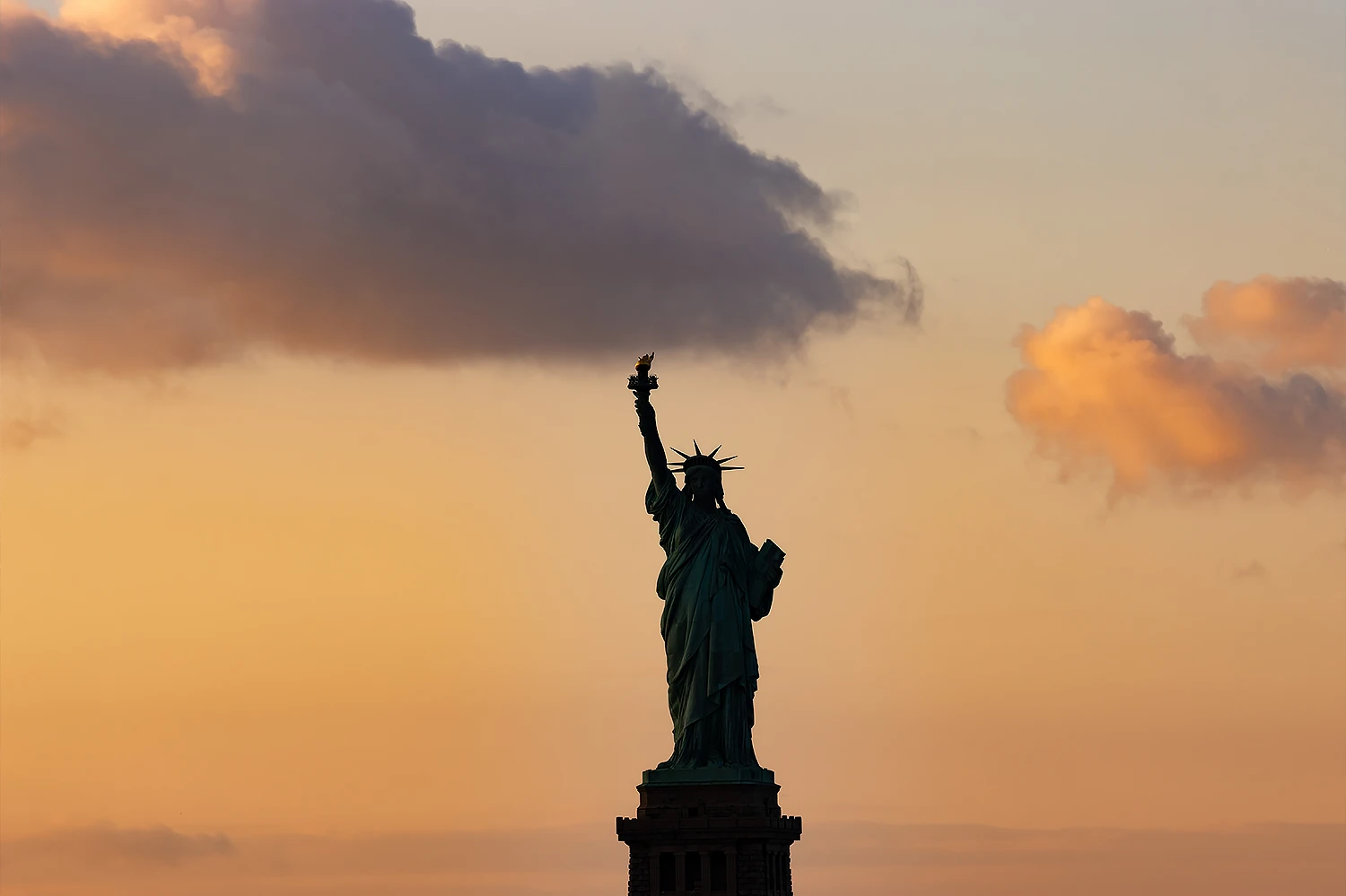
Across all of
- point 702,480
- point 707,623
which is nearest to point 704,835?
point 707,623

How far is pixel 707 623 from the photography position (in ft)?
346

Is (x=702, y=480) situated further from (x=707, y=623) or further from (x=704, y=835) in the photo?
(x=704, y=835)

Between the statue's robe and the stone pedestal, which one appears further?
the statue's robe

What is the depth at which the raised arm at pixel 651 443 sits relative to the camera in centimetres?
10562

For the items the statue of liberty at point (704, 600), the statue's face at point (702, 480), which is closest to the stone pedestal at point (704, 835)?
the statue of liberty at point (704, 600)

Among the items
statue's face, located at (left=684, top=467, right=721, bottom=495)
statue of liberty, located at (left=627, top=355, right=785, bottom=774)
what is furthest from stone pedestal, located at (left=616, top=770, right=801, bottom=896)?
statue's face, located at (left=684, top=467, right=721, bottom=495)

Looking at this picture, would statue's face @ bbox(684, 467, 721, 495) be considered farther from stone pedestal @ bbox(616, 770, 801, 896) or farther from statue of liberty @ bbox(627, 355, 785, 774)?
stone pedestal @ bbox(616, 770, 801, 896)

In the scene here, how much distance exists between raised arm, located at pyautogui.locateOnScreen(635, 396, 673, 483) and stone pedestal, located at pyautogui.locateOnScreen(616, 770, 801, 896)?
24.9 feet

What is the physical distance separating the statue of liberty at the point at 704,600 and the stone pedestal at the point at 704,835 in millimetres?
591

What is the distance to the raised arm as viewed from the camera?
347ft

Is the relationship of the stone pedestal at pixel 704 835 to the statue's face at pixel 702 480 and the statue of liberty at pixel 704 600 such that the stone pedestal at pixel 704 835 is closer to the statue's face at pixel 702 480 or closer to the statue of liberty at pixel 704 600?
the statue of liberty at pixel 704 600

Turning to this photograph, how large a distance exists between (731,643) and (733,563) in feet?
7.08

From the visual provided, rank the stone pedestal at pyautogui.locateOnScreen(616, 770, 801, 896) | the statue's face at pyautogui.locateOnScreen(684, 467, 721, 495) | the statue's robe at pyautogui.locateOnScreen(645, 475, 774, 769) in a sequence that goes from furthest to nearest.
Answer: the statue's face at pyautogui.locateOnScreen(684, 467, 721, 495), the statue's robe at pyautogui.locateOnScreen(645, 475, 774, 769), the stone pedestal at pyautogui.locateOnScreen(616, 770, 801, 896)

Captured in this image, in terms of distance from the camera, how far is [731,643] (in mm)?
105312
